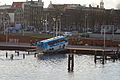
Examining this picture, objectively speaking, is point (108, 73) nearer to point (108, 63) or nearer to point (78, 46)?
point (108, 63)

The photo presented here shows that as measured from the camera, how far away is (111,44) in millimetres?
104625

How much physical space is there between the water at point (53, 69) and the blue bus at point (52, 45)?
4027 millimetres

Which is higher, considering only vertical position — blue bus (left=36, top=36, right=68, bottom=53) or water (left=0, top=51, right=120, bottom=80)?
blue bus (left=36, top=36, right=68, bottom=53)

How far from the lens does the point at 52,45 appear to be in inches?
3669

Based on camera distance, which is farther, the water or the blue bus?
the blue bus

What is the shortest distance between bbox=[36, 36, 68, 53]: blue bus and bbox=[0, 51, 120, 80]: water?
4.03 m

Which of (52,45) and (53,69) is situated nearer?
(53,69)

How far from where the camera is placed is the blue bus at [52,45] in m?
91.4

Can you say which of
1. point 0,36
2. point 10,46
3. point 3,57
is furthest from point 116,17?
point 3,57

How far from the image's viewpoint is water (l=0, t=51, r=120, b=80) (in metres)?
63.7

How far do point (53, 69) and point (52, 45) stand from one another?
878 inches

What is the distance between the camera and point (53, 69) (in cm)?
7112

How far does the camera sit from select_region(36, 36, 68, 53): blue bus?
300 feet

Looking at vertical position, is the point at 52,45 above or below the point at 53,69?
above
